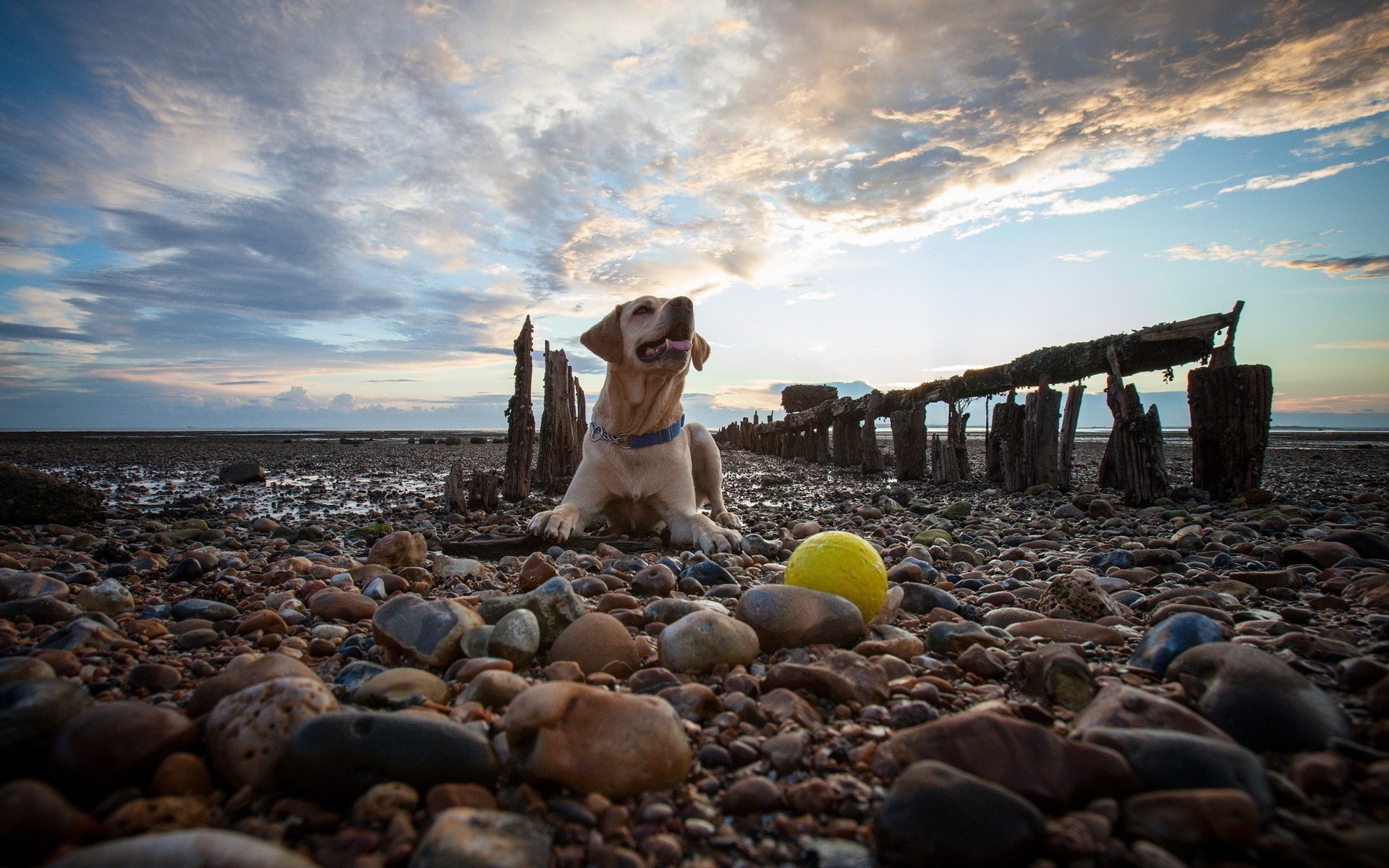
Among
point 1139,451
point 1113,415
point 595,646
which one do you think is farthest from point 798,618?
point 1113,415

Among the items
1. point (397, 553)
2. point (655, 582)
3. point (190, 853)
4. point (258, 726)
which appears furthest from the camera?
point (397, 553)

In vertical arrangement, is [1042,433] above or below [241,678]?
above

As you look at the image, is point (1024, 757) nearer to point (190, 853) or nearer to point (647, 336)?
point (190, 853)

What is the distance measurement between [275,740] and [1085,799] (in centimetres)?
191

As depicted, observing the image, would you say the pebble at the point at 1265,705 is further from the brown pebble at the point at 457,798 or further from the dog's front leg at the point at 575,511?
the dog's front leg at the point at 575,511

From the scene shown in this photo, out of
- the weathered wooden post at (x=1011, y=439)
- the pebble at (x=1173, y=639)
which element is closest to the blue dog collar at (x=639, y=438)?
the pebble at (x=1173, y=639)

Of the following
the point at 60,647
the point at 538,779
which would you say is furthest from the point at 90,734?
the point at 60,647

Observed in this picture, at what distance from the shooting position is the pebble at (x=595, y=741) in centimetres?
147

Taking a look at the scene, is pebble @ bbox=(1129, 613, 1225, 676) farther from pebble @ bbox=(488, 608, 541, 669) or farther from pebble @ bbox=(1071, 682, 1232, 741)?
pebble @ bbox=(488, 608, 541, 669)

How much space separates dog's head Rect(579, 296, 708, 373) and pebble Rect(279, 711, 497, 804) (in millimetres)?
3793

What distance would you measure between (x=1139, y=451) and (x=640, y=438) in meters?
5.36

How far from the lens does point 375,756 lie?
1412 millimetres

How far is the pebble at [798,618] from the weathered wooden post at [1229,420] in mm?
5612

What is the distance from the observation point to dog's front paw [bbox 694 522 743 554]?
4.70 meters
